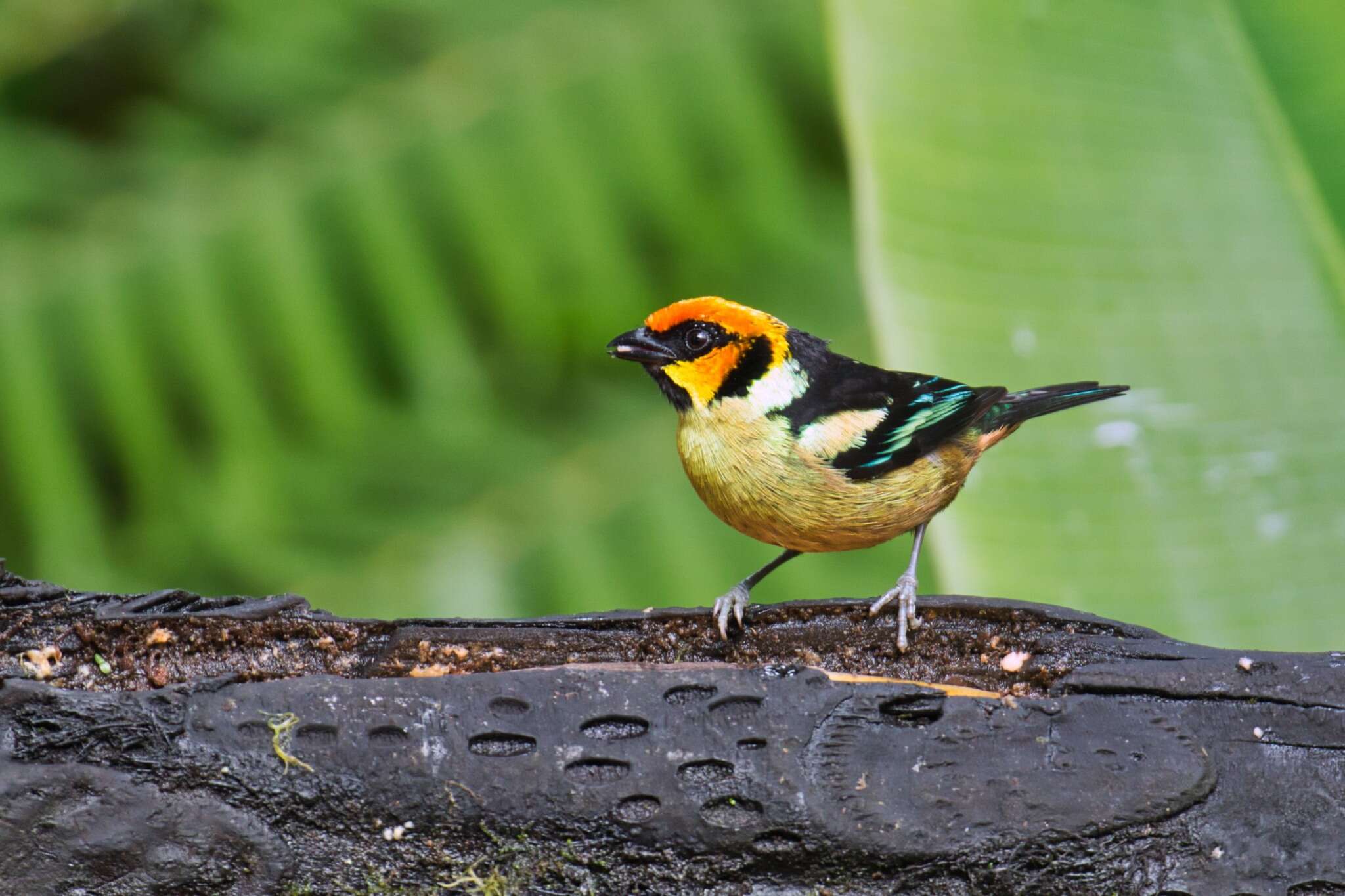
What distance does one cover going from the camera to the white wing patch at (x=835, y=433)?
7.63 ft

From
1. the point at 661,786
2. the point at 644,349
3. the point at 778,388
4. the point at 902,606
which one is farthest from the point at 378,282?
the point at 661,786

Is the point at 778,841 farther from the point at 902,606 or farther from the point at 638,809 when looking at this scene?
the point at 902,606

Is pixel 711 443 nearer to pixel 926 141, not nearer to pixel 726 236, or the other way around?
pixel 926 141

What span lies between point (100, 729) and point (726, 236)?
2.86 metres

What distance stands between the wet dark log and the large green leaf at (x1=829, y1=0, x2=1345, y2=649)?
0.92 meters

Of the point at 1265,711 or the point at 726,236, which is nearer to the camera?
the point at 1265,711

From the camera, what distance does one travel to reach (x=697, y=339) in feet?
8.04

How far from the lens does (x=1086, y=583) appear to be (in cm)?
257

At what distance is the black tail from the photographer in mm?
2519

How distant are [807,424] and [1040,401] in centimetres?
54

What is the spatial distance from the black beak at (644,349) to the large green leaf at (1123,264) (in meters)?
0.47

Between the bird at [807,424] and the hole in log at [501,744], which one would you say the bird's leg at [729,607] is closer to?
the bird at [807,424]

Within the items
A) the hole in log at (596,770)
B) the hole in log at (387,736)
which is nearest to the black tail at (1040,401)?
the hole in log at (596,770)

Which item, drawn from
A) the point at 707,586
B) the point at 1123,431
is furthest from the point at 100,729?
the point at 707,586
